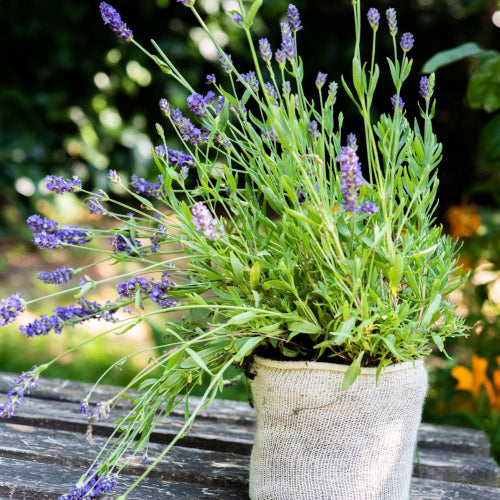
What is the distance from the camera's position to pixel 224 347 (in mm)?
744

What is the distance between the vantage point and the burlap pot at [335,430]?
0.75 m

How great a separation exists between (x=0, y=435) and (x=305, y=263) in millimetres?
573

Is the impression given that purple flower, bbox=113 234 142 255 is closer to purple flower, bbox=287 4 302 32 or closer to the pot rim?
the pot rim

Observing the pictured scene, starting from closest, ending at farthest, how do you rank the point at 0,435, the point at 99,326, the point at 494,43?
1. the point at 0,435
2. the point at 99,326
3. the point at 494,43

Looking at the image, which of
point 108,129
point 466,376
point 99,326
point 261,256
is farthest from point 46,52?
point 261,256

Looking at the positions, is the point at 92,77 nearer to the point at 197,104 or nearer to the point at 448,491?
the point at 197,104

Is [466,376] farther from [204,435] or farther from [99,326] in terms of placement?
[99,326]

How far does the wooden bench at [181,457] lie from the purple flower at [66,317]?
212mm

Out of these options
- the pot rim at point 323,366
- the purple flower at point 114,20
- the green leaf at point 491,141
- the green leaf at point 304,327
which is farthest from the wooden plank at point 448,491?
the green leaf at point 491,141

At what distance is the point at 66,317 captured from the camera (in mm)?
781

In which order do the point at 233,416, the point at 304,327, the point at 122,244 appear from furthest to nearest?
the point at 233,416
the point at 122,244
the point at 304,327

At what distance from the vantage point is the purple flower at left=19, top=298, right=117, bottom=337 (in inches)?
29.4

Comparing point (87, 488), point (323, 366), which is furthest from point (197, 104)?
point (87, 488)

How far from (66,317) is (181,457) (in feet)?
1.05
